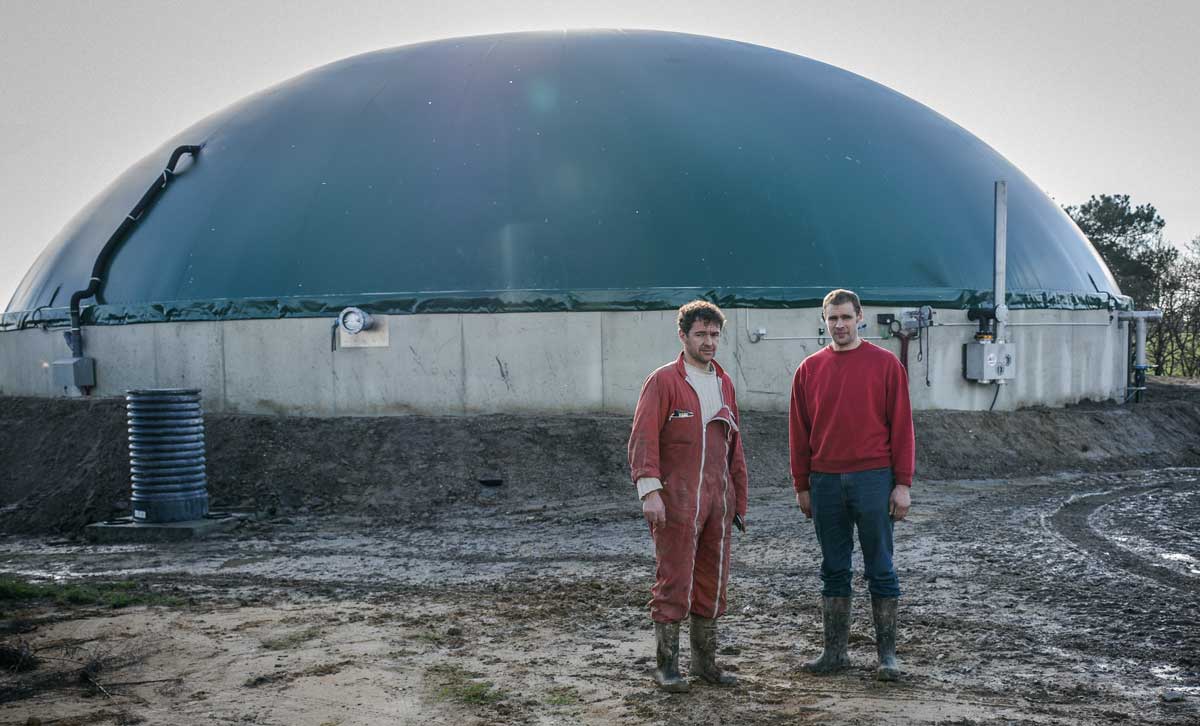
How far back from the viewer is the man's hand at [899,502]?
593 cm

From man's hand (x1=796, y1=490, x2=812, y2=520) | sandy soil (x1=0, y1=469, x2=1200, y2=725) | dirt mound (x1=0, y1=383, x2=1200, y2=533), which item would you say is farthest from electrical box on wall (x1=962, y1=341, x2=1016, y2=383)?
man's hand (x1=796, y1=490, x2=812, y2=520)

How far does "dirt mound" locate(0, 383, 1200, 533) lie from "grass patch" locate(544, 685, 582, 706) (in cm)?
840

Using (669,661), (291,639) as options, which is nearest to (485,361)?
(291,639)

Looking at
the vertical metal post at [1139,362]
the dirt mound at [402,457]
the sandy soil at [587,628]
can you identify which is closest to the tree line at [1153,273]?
the vertical metal post at [1139,362]

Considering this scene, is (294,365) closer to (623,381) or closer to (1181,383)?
(623,381)

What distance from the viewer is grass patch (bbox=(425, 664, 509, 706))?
5.93 metres

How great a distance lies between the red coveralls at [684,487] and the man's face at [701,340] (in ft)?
0.35

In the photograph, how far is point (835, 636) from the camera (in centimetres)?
621

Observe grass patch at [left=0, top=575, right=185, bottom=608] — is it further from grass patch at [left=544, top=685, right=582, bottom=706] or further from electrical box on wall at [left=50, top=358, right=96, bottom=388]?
electrical box on wall at [left=50, top=358, right=96, bottom=388]

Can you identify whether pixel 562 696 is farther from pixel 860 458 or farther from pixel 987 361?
pixel 987 361

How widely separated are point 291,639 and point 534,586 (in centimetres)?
254

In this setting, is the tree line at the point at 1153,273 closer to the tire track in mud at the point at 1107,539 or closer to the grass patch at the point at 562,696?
the tire track in mud at the point at 1107,539

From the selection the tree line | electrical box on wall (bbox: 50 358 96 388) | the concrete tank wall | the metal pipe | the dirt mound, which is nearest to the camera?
the dirt mound

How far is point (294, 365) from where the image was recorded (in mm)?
17734
